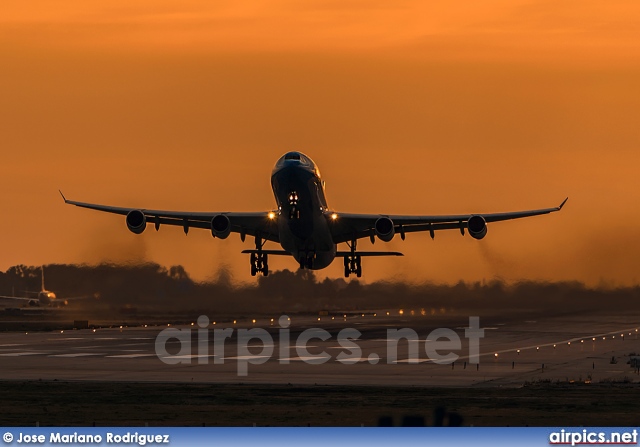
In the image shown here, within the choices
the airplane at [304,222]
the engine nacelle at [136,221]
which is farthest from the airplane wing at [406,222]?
the engine nacelle at [136,221]

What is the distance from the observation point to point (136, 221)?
77.2 metres

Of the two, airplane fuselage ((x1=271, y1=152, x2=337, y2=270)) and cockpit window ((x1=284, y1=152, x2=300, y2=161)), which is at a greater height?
cockpit window ((x1=284, y1=152, x2=300, y2=161))

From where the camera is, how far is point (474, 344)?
255ft

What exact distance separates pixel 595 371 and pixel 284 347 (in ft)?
74.6

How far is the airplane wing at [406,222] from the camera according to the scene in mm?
77875

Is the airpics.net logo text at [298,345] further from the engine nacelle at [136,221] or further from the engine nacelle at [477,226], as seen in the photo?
the engine nacelle at [136,221]

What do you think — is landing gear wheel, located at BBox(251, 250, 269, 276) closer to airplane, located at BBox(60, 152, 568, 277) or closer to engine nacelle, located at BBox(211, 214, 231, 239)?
airplane, located at BBox(60, 152, 568, 277)

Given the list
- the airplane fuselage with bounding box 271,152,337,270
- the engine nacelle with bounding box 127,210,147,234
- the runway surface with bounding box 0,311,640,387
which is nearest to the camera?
the runway surface with bounding box 0,311,640,387

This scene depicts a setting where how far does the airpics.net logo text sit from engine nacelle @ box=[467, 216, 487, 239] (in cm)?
693

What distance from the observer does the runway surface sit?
55000 mm

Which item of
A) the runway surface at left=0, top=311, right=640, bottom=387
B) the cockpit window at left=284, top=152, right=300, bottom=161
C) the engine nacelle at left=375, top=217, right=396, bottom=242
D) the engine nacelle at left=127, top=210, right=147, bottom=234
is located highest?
the cockpit window at left=284, top=152, right=300, bottom=161

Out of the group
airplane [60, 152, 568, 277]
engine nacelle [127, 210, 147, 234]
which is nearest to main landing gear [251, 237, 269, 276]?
airplane [60, 152, 568, 277]

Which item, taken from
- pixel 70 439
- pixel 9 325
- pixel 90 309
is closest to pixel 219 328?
pixel 90 309

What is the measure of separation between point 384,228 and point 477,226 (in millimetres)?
6266
